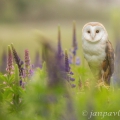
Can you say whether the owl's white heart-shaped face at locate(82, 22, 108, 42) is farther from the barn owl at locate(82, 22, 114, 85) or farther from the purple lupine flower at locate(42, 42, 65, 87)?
the purple lupine flower at locate(42, 42, 65, 87)

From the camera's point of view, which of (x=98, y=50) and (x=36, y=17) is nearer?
(x=36, y=17)

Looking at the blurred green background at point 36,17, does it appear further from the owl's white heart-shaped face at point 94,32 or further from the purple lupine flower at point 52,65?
the purple lupine flower at point 52,65

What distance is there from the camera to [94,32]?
111cm

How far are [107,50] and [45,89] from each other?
731 mm

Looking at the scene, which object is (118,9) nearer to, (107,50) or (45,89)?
(45,89)

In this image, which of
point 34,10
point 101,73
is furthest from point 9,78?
point 101,73

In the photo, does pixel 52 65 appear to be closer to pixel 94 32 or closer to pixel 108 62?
pixel 94 32

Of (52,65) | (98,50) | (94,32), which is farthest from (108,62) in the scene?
(52,65)

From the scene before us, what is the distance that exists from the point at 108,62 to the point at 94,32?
178mm

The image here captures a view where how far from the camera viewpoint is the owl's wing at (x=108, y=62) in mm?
1217

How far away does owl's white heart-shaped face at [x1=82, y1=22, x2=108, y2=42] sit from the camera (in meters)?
1.10

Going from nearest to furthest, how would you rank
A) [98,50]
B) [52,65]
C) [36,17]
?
1. [52,65]
2. [36,17]
3. [98,50]

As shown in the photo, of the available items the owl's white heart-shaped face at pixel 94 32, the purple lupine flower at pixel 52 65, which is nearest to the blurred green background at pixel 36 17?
the owl's white heart-shaped face at pixel 94 32

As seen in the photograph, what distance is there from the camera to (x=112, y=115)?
1.71 ft
